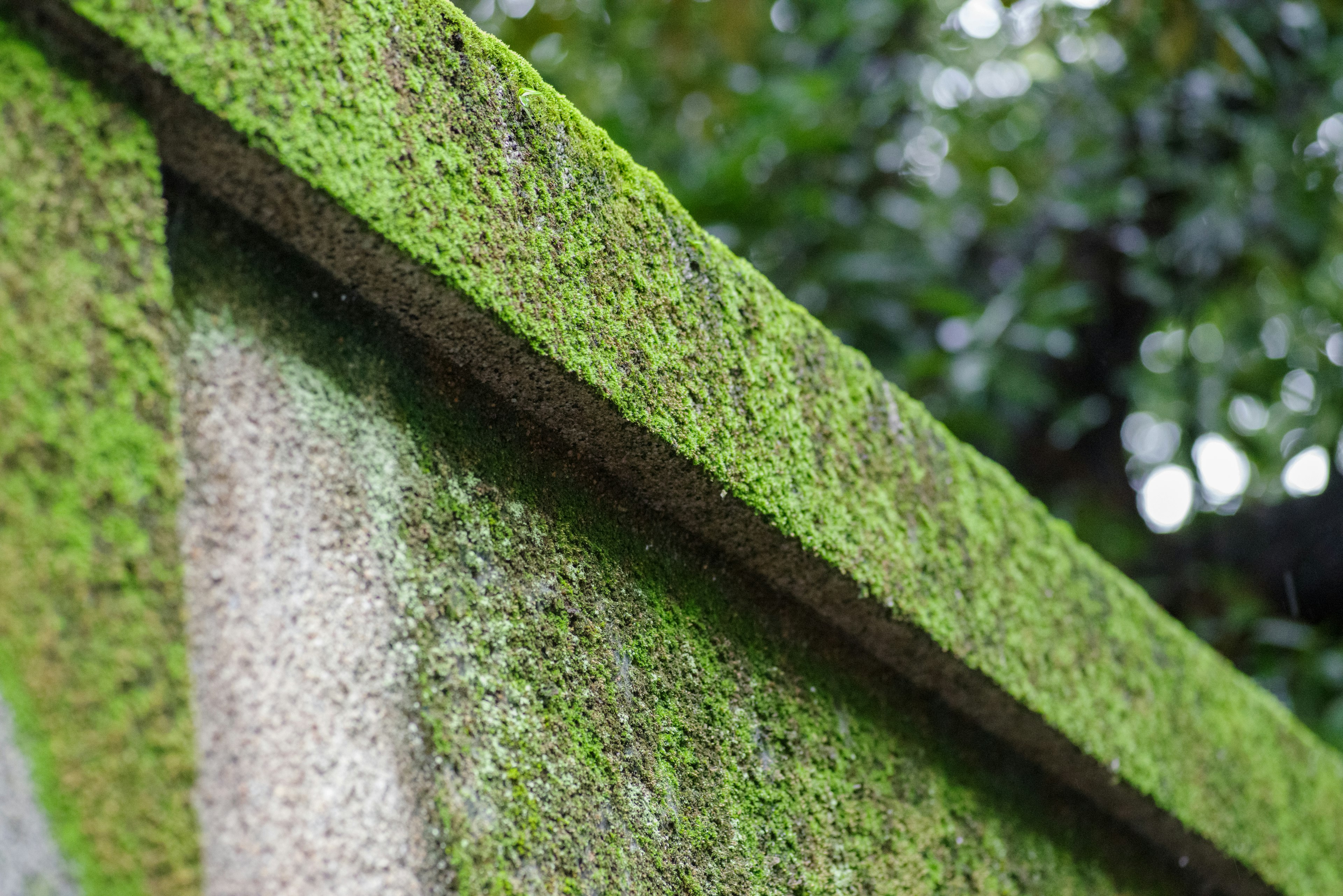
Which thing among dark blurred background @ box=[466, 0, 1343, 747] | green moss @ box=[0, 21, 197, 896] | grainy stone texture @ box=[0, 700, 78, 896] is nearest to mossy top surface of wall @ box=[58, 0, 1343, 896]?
green moss @ box=[0, 21, 197, 896]

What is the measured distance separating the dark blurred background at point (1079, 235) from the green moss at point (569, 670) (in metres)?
1.81

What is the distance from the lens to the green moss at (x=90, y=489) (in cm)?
55

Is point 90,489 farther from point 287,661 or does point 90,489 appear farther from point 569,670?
point 569,670

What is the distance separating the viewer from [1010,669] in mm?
1410

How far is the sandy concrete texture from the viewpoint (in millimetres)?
662

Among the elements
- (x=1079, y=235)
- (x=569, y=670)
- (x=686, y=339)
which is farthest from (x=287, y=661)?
(x=1079, y=235)

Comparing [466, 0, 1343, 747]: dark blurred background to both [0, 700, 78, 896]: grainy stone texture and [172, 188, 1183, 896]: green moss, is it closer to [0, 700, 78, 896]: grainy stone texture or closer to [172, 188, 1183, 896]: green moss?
[172, 188, 1183, 896]: green moss

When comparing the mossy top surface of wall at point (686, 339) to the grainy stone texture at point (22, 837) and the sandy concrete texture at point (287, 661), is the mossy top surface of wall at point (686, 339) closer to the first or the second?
the sandy concrete texture at point (287, 661)

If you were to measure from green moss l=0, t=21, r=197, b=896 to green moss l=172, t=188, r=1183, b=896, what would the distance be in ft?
0.31

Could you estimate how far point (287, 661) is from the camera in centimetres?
72

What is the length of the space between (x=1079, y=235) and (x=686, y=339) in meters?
3.06

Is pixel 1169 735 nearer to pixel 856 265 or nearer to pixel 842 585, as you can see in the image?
pixel 842 585

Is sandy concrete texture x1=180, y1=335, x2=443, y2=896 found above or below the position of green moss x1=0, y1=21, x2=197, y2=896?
below

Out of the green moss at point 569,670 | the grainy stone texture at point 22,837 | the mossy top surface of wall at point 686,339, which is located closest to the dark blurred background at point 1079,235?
the mossy top surface of wall at point 686,339
